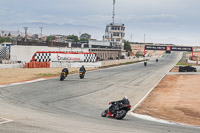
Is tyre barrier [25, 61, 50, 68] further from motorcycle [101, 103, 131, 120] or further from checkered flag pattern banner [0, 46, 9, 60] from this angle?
motorcycle [101, 103, 131, 120]

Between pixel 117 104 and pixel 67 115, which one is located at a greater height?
pixel 117 104

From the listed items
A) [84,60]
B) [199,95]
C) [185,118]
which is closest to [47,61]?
[84,60]

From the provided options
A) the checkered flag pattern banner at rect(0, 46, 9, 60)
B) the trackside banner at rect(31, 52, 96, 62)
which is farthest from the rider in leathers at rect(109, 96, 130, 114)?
the checkered flag pattern banner at rect(0, 46, 9, 60)

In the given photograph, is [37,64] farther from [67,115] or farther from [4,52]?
[67,115]

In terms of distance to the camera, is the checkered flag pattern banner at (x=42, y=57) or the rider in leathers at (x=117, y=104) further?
the checkered flag pattern banner at (x=42, y=57)

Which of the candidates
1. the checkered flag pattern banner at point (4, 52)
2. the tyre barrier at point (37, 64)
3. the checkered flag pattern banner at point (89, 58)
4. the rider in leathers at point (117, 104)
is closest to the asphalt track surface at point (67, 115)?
the rider in leathers at point (117, 104)

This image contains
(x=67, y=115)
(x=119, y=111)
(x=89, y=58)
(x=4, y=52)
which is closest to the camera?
(x=67, y=115)

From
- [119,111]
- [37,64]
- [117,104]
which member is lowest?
[119,111]

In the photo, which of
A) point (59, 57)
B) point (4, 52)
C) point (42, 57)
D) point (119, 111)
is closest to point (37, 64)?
point (42, 57)

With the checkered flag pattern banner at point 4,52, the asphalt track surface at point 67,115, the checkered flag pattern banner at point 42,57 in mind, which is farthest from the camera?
the checkered flag pattern banner at point 4,52

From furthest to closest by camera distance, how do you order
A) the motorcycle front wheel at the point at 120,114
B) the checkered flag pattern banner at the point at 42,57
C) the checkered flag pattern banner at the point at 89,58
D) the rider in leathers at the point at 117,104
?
the checkered flag pattern banner at the point at 89,58 < the checkered flag pattern banner at the point at 42,57 < the rider in leathers at the point at 117,104 < the motorcycle front wheel at the point at 120,114

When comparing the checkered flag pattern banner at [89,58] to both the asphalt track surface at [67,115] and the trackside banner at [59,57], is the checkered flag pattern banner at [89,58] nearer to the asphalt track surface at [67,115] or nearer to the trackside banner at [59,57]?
the trackside banner at [59,57]

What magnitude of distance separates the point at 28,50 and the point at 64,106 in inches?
1509

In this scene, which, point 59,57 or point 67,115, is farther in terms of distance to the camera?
point 59,57
